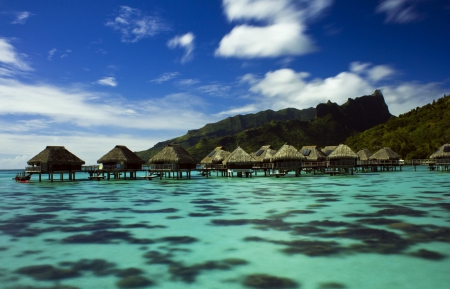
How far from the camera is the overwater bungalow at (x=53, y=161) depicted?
41062 millimetres

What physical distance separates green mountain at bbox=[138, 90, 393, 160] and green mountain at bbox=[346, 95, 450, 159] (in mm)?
21793

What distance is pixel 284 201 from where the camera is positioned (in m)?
19.6

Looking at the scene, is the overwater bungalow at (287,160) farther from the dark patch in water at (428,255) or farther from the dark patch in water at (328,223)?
the dark patch in water at (428,255)

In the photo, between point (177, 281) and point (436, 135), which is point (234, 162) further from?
point (436, 135)

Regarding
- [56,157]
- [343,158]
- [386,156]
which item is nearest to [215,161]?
[343,158]

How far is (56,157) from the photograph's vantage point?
137ft

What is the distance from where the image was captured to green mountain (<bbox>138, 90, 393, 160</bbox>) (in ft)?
361

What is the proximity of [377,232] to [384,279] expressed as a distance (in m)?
4.43

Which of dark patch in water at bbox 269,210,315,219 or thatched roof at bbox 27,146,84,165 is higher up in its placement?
thatched roof at bbox 27,146,84,165

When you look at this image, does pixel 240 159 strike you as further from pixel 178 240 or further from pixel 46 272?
pixel 46 272

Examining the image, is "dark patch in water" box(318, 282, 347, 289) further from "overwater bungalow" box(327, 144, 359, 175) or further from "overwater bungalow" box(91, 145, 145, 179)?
"overwater bungalow" box(327, 144, 359, 175)

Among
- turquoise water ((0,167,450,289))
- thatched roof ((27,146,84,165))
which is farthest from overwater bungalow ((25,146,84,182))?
turquoise water ((0,167,450,289))

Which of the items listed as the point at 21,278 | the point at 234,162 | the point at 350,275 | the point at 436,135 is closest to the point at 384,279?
the point at 350,275

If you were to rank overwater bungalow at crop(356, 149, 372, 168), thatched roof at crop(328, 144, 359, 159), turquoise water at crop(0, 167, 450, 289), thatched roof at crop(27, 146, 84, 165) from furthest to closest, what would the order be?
1. overwater bungalow at crop(356, 149, 372, 168)
2. thatched roof at crop(328, 144, 359, 159)
3. thatched roof at crop(27, 146, 84, 165)
4. turquoise water at crop(0, 167, 450, 289)
